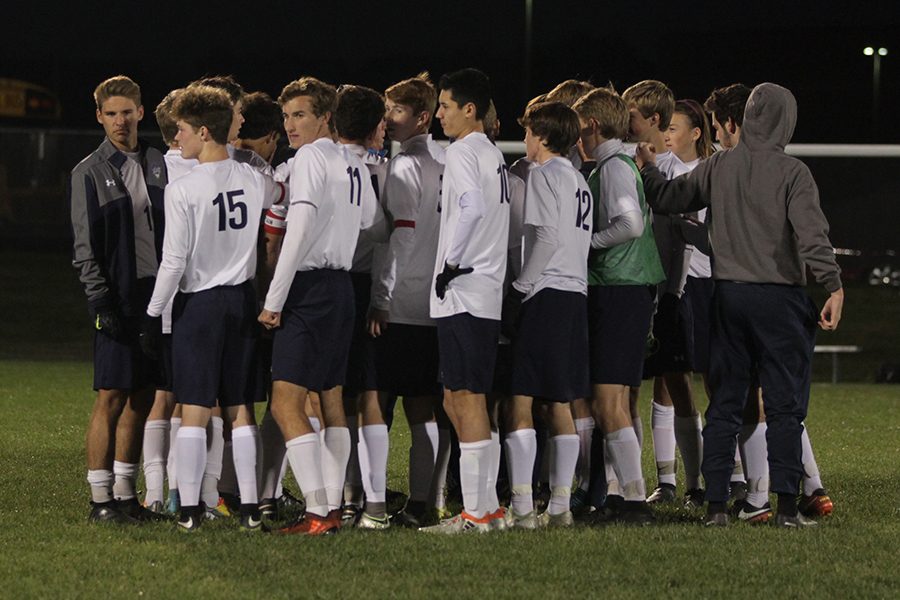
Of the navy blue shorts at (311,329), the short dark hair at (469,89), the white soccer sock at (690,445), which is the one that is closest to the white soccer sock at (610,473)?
the white soccer sock at (690,445)

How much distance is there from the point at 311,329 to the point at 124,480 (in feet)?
4.11

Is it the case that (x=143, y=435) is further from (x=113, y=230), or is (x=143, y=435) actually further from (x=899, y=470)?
(x=899, y=470)

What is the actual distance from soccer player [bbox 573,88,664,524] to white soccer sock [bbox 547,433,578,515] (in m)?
0.32

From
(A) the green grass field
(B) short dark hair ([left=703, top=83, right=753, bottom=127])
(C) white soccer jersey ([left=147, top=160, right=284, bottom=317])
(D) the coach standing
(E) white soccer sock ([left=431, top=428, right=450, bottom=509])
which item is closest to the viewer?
(A) the green grass field

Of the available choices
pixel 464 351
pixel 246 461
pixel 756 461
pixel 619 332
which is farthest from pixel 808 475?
pixel 246 461

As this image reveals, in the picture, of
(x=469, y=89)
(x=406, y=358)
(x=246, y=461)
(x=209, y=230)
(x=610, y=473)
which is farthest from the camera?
(x=610, y=473)

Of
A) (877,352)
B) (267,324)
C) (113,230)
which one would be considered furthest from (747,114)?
(877,352)

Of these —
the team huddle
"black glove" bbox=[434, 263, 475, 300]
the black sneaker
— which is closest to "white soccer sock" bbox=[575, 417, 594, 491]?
the team huddle

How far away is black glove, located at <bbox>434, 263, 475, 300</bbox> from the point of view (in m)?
6.34

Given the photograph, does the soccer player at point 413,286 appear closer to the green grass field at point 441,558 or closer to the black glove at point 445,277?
→ the black glove at point 445,277

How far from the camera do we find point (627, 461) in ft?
22.7

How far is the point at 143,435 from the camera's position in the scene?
7113mm

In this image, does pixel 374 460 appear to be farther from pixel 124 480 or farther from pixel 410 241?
pixel 124 480

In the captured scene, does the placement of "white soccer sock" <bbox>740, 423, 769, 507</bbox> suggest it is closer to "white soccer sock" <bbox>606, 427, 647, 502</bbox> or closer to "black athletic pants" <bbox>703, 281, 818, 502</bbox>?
"black athletic pants" <bbox>703, 281, 818, 502</bbox>
